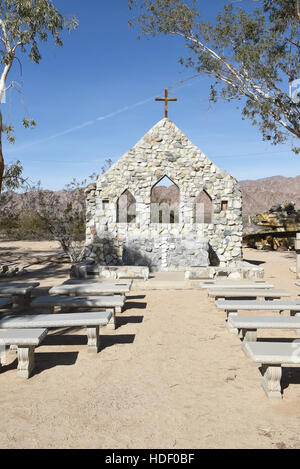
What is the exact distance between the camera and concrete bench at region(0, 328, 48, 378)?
13.1 ft

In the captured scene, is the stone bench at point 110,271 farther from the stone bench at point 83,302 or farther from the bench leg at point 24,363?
the bench leg at point 24,363

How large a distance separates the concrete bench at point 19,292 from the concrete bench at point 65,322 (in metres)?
1.90

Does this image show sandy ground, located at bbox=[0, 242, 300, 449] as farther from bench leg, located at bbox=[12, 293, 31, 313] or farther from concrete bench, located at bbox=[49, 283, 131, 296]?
bench leg, located at bbox=[12, 293, 31, 313]

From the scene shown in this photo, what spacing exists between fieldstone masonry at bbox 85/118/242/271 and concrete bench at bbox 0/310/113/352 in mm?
7287

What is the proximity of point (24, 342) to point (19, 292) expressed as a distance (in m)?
2.88

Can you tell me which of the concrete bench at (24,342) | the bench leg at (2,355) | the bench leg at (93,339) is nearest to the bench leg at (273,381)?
the bench leg at (93,339)

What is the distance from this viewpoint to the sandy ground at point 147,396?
2.92 meters

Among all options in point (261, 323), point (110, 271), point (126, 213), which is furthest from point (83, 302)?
point (126, 213)

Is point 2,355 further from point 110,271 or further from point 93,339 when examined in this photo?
point 110,271

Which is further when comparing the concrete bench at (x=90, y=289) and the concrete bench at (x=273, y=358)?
the concrete bench at (x=90, y=289)

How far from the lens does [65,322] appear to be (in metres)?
4.63

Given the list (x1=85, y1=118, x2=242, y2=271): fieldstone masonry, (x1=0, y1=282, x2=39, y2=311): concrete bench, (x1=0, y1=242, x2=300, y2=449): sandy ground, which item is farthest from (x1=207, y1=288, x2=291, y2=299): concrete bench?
(x1=85, y1=118, x2=242, y2=271): fieldstone masonry

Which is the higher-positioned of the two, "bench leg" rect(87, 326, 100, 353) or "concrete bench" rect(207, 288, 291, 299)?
"concrete bench" rect(207, 288, 291, 299)

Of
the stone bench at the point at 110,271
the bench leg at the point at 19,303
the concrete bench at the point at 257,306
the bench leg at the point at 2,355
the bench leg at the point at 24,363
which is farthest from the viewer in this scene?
the stone bench at the point at 110,271
